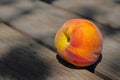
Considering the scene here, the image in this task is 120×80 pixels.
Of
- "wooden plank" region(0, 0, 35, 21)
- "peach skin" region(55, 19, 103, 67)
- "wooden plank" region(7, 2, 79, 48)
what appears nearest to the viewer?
"peach skin" region(55, 19, 103, 67)

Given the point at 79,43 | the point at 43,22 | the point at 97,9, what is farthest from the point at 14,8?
the point at 79,43

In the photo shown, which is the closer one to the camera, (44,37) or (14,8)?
(44,37)

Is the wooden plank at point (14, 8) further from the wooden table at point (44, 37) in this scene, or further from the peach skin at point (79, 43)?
the peach skin at point (79, 43)

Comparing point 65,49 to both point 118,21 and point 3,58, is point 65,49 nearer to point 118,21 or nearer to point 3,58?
point 3,58

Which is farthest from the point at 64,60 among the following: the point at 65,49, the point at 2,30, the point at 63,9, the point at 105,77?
the point at 63,9

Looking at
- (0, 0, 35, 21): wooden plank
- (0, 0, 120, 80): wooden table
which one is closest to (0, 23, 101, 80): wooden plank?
(0, 0, 120, 80): wooden table

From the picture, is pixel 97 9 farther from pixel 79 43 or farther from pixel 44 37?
pixel 79 43

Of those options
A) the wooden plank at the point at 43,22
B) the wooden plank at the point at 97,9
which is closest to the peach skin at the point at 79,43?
the wooden plank at the point at 43,22

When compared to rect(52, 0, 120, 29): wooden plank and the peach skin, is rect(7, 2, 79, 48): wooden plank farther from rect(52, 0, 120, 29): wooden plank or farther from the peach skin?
the peach skin
